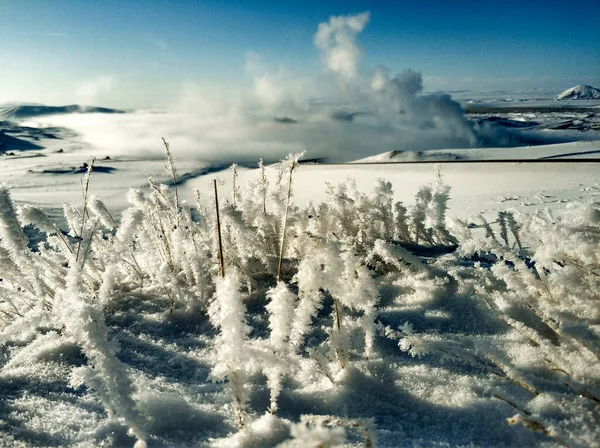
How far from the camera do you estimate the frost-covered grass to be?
924mm

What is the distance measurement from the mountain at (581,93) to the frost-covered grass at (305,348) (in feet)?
211

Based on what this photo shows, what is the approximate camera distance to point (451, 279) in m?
1.62

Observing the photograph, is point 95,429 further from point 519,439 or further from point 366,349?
point 519,439

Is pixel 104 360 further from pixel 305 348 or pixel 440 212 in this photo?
pixel 440 212

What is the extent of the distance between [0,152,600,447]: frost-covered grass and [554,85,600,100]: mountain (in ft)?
211

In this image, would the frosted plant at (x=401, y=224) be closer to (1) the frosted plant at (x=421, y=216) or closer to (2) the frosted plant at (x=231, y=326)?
(1) the frosted plant at (x=421, y=216)

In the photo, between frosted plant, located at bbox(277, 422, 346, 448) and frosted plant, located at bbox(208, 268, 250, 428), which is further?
frosted plant, located at bbox(208, 268, 250, 428)

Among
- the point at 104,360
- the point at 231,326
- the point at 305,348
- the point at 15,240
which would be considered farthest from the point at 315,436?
the point at 15,240

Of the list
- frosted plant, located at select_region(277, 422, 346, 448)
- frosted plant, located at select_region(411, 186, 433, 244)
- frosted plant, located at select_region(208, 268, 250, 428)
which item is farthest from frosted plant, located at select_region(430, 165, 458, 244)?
frosted plant, located at select_region(277, 422, 346, 448)

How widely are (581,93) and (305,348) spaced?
68249mm

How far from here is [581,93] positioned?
5609 centimetres

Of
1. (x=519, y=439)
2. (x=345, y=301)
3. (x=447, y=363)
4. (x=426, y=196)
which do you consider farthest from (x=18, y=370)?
(x=426, y=196)

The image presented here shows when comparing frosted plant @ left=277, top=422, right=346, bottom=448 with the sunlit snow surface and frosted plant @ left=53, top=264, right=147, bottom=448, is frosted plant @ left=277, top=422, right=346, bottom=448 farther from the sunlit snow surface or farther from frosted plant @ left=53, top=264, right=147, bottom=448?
Result: frosted plant @ left=53, top=264, right=147, bottom=448

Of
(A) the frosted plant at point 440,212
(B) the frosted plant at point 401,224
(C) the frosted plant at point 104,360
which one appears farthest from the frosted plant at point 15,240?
(A) the frosted plant at point 440,212
